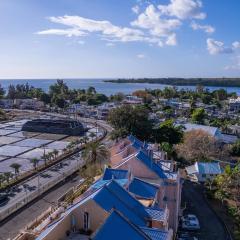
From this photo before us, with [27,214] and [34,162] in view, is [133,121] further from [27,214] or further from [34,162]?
[27,214]

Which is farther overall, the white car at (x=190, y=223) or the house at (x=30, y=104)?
the house at (x=30, y=104)

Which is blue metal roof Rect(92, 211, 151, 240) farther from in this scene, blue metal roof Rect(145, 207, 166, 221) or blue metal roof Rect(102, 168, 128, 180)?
blue metal roof Rect(102, 168, 128, 180)

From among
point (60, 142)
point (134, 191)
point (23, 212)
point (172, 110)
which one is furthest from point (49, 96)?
point (134, 191)

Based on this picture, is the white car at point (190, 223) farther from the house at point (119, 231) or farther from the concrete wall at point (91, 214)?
the house at point (119, 231)

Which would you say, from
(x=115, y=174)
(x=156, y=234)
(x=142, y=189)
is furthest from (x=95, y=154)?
(x=156, y=234)

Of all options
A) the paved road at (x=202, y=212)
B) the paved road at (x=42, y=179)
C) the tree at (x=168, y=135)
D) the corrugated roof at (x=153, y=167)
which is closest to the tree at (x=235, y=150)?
the tree at (x=168, y=135)

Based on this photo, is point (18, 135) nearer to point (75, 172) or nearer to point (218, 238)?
point (75, 172)

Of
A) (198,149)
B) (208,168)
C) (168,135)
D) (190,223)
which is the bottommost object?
(190,223)
